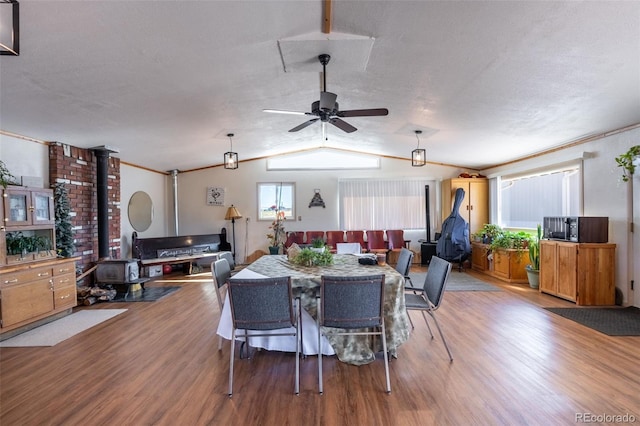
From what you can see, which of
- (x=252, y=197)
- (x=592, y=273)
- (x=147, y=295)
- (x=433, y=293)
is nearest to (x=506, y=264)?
(x=592, y=273)

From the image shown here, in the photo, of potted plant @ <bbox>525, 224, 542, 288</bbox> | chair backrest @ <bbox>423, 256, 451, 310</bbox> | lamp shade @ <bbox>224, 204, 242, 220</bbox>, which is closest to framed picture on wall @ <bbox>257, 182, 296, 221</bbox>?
lamp shade @ <bbox>224, 204, 242, 220</bbox>

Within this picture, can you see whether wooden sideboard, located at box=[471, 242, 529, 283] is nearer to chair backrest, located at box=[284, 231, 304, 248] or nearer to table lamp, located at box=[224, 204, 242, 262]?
chair backrest, located at box=[284, 231, 304, 248]

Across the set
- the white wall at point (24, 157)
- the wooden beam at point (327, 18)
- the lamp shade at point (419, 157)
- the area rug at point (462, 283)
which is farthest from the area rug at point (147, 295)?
the lamp shade at point (419, 157)

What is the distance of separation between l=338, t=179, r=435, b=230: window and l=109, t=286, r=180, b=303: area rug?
4245 mm

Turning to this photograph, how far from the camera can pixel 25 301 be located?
3414 millimetres

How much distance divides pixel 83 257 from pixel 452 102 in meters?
5.80

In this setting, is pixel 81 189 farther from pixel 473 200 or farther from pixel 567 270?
pixel 473 200

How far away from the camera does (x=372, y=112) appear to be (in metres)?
2.92

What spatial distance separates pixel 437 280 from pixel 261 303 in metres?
1.56

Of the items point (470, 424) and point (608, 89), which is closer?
point (470, 424)

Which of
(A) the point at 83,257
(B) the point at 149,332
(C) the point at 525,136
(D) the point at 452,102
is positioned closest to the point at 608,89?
(D) the point at 452,102

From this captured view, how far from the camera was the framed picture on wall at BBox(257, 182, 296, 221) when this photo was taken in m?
7.93

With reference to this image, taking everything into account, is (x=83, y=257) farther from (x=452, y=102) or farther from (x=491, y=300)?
(x=491, y=300)

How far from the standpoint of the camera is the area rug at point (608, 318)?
328cm
